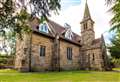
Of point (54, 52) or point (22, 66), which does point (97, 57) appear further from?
point (22, 66)

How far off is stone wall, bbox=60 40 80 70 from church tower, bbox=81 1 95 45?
2.73m

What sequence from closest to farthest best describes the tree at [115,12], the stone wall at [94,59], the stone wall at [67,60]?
the tree at [115,12] < the stone wall at [67,60] < the stone wall at [94,59]

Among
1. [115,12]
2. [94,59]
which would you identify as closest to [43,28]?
[94,59]

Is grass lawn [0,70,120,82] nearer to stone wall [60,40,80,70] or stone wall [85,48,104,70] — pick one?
stone wall [60,40,80,70]

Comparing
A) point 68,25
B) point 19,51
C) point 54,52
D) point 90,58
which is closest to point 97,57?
point 90,58

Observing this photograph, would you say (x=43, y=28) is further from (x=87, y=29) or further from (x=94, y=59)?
(x=94, y=59)

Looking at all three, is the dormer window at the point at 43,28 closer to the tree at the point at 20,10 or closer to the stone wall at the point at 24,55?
the stone wall at the point at 24,55

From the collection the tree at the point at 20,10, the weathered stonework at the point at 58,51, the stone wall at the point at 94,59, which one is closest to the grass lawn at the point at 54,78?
the weathered stonework at the point at 58,51

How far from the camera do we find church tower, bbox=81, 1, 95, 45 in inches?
1432

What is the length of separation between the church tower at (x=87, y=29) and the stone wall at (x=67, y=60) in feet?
8.95

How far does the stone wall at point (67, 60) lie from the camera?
95.4 ft

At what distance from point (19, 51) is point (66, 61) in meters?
8.46

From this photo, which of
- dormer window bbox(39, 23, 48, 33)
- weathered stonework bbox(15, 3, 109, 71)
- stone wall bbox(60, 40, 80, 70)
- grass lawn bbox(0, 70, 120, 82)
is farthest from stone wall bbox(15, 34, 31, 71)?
stone wall bbox(60, 40, 80, 70)

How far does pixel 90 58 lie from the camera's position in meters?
35.1
